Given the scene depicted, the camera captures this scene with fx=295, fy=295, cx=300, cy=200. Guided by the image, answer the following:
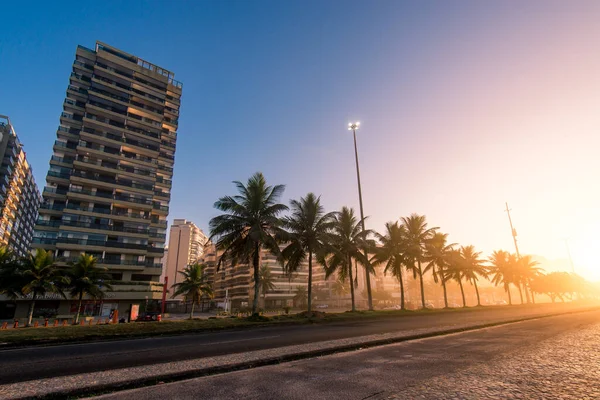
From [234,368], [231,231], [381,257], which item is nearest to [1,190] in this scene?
[231,231]

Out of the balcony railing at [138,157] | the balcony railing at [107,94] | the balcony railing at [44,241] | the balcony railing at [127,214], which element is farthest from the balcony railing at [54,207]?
the balcony railing at [107,94]

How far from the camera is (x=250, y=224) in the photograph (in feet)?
75.2

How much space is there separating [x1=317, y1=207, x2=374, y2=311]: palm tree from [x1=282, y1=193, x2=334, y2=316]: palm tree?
107 centimetres

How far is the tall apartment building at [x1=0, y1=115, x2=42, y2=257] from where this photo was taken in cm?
6812

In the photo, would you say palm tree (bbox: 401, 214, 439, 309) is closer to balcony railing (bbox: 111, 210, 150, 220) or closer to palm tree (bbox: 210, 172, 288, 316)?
palm tree (bbox: 210, 172, 288, 316)

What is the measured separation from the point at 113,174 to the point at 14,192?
148 ft

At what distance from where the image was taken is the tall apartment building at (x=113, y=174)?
162 feet

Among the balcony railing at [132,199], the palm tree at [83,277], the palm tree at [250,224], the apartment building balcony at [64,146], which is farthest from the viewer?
the balcony railing at [132,199]

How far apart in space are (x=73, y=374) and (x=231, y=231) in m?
16.8

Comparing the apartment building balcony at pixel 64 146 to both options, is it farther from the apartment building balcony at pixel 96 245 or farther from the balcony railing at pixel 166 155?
the apartment building balcony at pixel 96 245

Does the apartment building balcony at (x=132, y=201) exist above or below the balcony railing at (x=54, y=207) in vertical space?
above

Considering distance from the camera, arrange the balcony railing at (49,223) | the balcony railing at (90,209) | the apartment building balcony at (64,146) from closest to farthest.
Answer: the balcony railing at (49,223)
the balcony railing at (90,209)
the apartment building balcony at (64,146)

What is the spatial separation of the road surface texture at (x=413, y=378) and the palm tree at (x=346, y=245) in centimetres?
1949

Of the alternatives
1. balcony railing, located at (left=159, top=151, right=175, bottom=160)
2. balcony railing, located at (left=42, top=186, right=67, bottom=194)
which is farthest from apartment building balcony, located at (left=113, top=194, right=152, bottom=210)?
balcony railing, located at (left=159, top=151, right=175, bottom=160)
